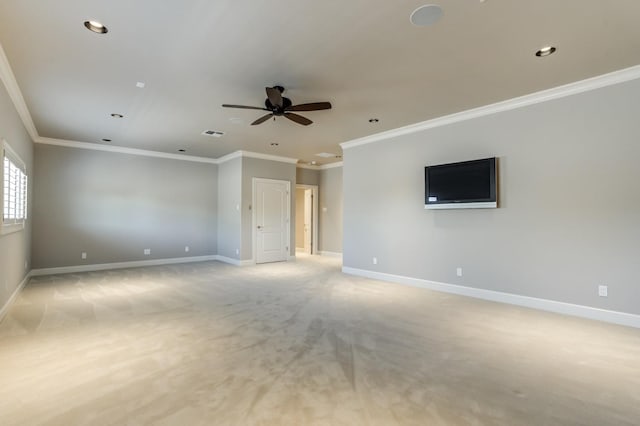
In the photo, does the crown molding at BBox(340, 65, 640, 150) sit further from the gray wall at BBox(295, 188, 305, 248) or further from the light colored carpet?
the gray wall at BBox(295, 188, 305, 248)

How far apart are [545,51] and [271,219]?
6573mm

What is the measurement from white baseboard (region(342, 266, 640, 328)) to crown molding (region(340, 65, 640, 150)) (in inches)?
104

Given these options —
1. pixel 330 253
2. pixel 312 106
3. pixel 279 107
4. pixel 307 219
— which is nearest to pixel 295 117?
pixel 279 107

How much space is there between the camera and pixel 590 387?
2.31 meters

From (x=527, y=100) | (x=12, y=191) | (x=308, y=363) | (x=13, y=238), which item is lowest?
(x=308, y=363)

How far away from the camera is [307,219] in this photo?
1066 centimetres

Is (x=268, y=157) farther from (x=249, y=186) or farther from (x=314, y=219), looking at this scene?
(x=314, y=219)

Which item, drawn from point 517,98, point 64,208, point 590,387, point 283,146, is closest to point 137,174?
point 64,208

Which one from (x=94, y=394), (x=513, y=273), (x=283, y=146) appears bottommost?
(x=94, y=394)

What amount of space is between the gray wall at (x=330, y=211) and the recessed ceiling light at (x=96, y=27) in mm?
7138

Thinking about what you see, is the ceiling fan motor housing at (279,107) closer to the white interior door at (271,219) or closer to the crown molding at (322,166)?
the white interior door at (271,219)

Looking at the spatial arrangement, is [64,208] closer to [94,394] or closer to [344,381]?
[94,394]

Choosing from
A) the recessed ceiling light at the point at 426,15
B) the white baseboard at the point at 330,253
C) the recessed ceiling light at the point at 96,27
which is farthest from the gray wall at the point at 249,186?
the recessed ceiling light at the point at 426,15

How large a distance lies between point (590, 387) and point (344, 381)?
70.6 inches
